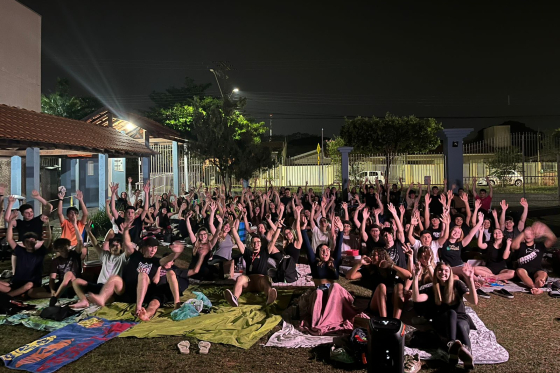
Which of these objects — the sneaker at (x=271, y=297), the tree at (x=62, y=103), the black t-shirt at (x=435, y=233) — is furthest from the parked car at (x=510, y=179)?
the tree at (x=62, y=103)

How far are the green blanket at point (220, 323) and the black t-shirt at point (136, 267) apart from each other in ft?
1.29

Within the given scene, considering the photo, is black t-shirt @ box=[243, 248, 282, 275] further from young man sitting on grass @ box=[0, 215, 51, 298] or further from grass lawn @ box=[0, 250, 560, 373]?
young man sitting on grass @ box=[0, 215, 51, 298]

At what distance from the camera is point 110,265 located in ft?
24.8

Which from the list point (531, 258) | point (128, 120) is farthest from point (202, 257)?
point (128, 120)

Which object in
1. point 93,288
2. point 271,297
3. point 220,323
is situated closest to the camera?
point 220,323

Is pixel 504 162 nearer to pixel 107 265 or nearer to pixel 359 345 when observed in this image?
pixel 107 265

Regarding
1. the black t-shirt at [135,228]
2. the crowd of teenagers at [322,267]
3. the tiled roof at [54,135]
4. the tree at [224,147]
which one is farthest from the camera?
the tree at [224,147]

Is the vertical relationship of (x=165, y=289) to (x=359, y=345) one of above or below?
above

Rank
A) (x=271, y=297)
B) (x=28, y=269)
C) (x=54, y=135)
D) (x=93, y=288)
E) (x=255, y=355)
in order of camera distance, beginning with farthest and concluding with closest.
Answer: (x=54, y=135), (x=28, y=269), (x=93, y=288), (x=271, y=297), (x=255, y=355)

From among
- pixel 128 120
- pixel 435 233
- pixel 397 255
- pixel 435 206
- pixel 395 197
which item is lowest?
pixel 397 255

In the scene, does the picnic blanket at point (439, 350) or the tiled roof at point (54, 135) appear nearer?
the picnic blanket at point (439, 350)

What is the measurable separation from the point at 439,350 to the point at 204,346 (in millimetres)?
2703

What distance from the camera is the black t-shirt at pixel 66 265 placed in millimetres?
7461

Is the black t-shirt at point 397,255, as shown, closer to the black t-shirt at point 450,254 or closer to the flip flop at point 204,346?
the black t-shirt at point 450,254
